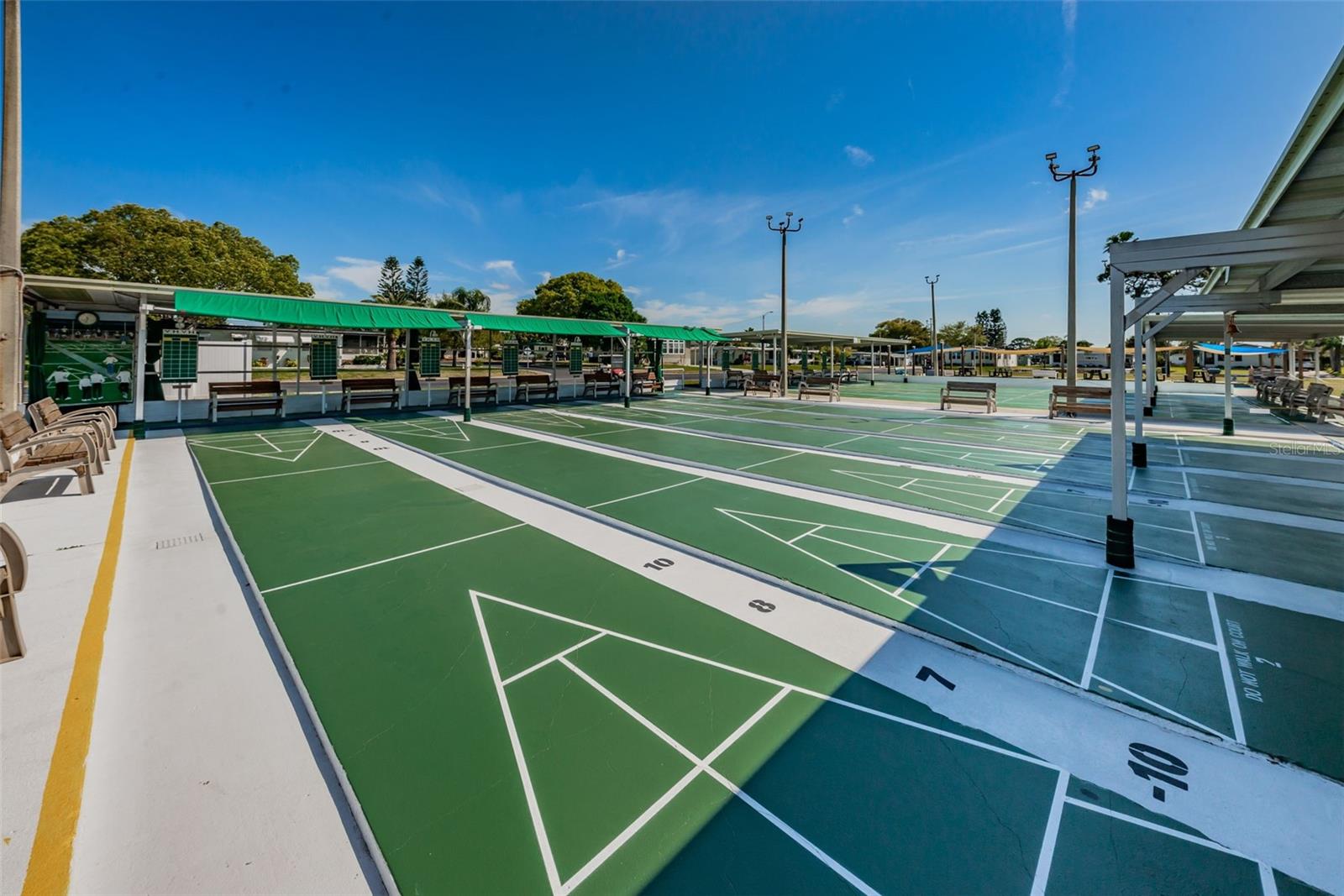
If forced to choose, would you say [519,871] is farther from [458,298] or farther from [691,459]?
[458,298]

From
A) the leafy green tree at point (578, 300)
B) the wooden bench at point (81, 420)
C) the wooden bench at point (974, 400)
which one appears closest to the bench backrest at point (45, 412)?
the wooden bench at point (81, 420)

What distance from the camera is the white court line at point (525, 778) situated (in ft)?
6.85

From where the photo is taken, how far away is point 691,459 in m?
10.3

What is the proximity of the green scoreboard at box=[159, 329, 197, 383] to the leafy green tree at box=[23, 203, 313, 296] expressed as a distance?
23884 millimetres

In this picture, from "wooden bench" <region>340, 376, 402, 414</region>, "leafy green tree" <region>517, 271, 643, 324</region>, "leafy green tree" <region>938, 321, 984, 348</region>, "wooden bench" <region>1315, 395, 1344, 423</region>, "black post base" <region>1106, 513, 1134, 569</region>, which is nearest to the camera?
"black post base" <region>1106, 513, 1134, 569</region>

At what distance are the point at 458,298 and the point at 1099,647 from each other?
7223cm

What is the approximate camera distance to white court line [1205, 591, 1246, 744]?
9.54ft

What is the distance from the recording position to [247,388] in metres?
15.6

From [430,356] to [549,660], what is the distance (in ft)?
56.1

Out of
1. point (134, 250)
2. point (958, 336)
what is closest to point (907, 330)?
point (958, 336)

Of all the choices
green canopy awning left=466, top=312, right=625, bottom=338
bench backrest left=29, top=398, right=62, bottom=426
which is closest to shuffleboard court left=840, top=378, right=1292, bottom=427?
green canopy awning left=466, top=312, right=625, bottom=338

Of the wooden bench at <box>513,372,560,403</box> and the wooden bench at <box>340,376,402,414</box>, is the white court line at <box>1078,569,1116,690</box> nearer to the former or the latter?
the wooden bench at <box>340,376,402,414</box>

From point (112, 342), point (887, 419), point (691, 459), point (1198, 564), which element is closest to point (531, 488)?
point (691, 459)

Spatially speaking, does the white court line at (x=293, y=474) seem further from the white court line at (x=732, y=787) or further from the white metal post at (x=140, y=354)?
the white court line at (x=732, y=787)
